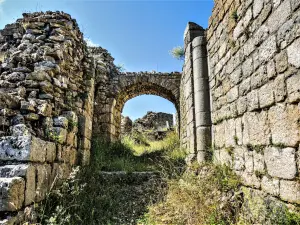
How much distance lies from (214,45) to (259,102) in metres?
2.01

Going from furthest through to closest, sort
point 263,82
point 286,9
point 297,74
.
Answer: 1. point 263,82
2. point 286,9
3. point 297,74

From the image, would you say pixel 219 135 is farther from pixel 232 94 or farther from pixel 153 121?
pixel 153 121

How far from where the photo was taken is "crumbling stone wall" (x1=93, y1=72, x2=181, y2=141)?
8000 millimetres

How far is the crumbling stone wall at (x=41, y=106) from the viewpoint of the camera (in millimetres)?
2855

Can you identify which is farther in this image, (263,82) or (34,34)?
(34,34)

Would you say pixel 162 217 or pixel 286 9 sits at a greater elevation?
pixel 286 9

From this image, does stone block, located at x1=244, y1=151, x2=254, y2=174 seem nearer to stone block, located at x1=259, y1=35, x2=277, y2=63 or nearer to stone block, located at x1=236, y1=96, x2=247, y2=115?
stone block, located at x1=236, y1=96, x2=247, y2=115

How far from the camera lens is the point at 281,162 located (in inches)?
93.9

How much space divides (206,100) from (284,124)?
236 cm

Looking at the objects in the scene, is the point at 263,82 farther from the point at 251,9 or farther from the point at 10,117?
the point at 10,117

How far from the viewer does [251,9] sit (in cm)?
304

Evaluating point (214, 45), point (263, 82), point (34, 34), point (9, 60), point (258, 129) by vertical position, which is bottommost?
point (258, 129)

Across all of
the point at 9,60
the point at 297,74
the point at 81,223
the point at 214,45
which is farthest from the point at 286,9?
the point at 9,60

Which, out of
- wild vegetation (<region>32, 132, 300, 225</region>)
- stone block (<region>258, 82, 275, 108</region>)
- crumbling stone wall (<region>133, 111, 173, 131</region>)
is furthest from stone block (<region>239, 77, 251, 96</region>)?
crumbling stone wall (<region>133, 111, 173, 131</region>)
